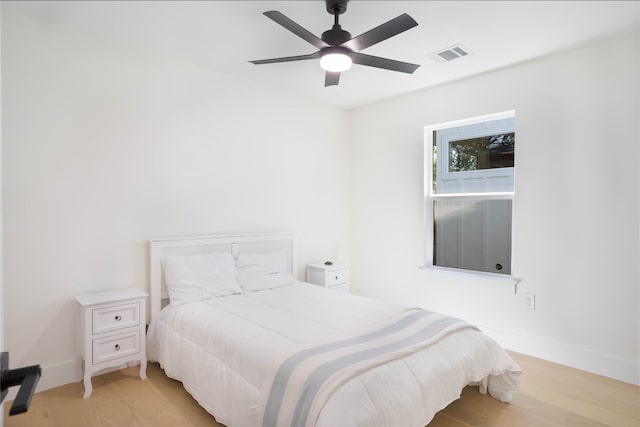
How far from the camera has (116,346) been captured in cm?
264

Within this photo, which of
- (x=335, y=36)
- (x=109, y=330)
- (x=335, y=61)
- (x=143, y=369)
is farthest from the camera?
(x=143, y=369)

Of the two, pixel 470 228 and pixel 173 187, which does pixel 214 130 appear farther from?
pixel 470 228

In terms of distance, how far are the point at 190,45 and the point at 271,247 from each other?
206 centimetres

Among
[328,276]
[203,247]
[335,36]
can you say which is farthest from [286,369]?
[328,276]

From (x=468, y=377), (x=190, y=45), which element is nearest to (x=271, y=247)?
(x=190, y=45)

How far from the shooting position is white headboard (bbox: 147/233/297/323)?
10.1 ft

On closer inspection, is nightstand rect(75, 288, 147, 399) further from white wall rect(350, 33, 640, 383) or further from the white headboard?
white wall rect(350, 33, 640, 383)

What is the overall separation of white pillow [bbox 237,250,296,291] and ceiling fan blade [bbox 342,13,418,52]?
6.93ft

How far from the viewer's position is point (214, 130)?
3557mm

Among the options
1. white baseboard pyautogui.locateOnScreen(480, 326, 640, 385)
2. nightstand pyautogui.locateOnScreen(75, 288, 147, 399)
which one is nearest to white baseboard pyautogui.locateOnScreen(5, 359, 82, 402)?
nightstand pyautogui.locateOnScreen(75, 288, 147, 399)

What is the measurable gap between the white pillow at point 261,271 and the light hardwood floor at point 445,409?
1.01 meters

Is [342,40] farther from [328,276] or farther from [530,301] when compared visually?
[530,301]

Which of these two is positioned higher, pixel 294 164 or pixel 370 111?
pixel 370 111

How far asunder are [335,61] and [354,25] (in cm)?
43
